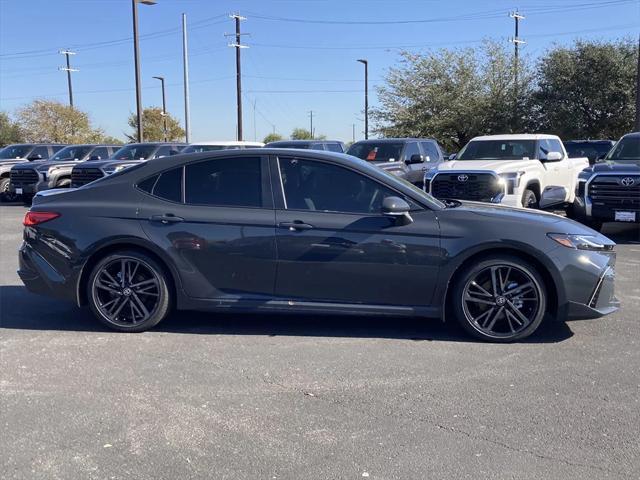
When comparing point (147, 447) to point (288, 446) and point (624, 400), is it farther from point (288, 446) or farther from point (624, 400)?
point (624, 400)

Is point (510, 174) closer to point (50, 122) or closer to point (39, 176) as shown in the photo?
point (39, 176)

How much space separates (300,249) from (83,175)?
513 inches

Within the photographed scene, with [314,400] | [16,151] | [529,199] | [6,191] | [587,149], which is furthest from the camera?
[16,151]

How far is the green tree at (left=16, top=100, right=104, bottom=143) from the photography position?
49156 mm

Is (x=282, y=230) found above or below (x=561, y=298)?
above

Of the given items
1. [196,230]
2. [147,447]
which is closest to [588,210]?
[196,230]

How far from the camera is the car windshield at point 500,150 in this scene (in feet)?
43.2

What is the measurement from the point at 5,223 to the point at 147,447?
12026mm

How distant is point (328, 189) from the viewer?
541 centimetres

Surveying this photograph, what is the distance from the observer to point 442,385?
4367 mm

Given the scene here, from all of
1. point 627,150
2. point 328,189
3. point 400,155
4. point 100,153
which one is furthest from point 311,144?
point 328,189

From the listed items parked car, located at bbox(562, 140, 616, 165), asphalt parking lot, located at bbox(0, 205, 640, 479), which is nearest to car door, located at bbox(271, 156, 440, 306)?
asphalt parking lot, located at bbox(0, 205, 640, 479)

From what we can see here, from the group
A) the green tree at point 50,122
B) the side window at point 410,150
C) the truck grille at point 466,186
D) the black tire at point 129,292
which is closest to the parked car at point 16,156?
the side window at point 410,150

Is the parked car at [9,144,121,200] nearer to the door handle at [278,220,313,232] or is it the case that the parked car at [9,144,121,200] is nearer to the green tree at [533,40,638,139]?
the door handle at [278,220,313,232]
